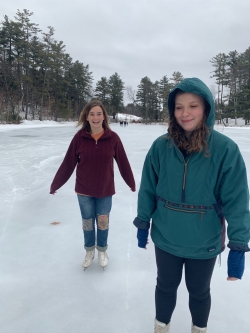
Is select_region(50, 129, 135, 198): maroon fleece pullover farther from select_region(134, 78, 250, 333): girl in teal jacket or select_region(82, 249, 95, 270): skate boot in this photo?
select_region(134, 78, 250, 333): girl in teal jacket

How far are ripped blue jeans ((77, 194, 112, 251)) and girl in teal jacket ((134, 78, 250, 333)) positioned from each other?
0.87 metres

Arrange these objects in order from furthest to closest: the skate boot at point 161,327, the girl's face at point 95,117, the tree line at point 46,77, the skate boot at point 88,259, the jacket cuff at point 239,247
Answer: the tree line at point 46,77 → the skate boot at point 88,259 → the girl's face at point 95,117 → the skate boot at point 161,327 → the jacket cuff at point 239,247

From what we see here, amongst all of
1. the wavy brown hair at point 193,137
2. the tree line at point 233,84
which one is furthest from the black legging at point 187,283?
the tree line at point 233,84

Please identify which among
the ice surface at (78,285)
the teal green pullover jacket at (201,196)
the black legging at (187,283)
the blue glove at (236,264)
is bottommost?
the ice surface at (78,285)

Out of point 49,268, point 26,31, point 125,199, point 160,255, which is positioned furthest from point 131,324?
point 26,31

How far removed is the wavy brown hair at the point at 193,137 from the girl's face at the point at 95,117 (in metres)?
0.86

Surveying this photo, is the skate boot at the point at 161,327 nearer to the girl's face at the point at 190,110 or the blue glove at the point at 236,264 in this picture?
the blue glove at the point at 236,264

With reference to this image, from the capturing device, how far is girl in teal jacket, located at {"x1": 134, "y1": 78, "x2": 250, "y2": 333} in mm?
1257

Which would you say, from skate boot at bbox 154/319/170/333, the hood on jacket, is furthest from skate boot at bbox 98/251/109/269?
the hood on jacket

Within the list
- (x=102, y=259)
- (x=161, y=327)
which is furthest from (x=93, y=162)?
(x=161, y=327)

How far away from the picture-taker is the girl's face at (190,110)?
1.31 meters

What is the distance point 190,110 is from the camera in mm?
1309

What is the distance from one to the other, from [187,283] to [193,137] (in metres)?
0.81

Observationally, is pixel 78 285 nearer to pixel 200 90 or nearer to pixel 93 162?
pixel 93 162
